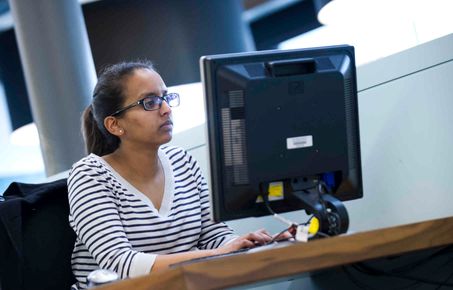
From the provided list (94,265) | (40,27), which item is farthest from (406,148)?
(40,27)

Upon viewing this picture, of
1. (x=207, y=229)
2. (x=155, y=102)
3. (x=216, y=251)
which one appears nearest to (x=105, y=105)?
(x=155, y=102)

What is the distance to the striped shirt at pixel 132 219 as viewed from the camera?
1.94 metres

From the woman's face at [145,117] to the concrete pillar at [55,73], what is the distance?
2.08 meters

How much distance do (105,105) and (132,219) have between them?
15.5 inches

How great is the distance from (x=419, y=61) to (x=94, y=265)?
120 cm

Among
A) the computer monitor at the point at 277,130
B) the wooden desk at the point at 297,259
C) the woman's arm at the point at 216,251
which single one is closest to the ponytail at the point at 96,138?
the woman's arm at the point at 216,251

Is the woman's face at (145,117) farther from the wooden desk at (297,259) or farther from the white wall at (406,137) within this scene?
the wooden desk at (297,259)

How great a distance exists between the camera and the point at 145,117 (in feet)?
7.18

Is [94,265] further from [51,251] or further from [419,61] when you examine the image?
[419,61]

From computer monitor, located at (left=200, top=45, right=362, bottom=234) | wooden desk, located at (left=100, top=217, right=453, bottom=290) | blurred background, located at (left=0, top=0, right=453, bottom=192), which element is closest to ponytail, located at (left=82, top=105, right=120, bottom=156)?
computer monitor, located at (left=200, top=45, right=362, bottom=234)

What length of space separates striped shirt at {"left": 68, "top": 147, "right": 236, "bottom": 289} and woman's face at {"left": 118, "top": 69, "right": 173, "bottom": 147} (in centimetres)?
13

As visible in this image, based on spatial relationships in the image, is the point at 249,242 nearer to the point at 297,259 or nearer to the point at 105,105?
the point at 297,259

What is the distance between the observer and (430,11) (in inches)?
110

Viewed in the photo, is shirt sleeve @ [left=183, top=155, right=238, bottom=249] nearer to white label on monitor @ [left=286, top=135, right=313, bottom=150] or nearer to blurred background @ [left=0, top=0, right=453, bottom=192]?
white label on monitor @ [left=286, top=135, right=313, bottom=150]
